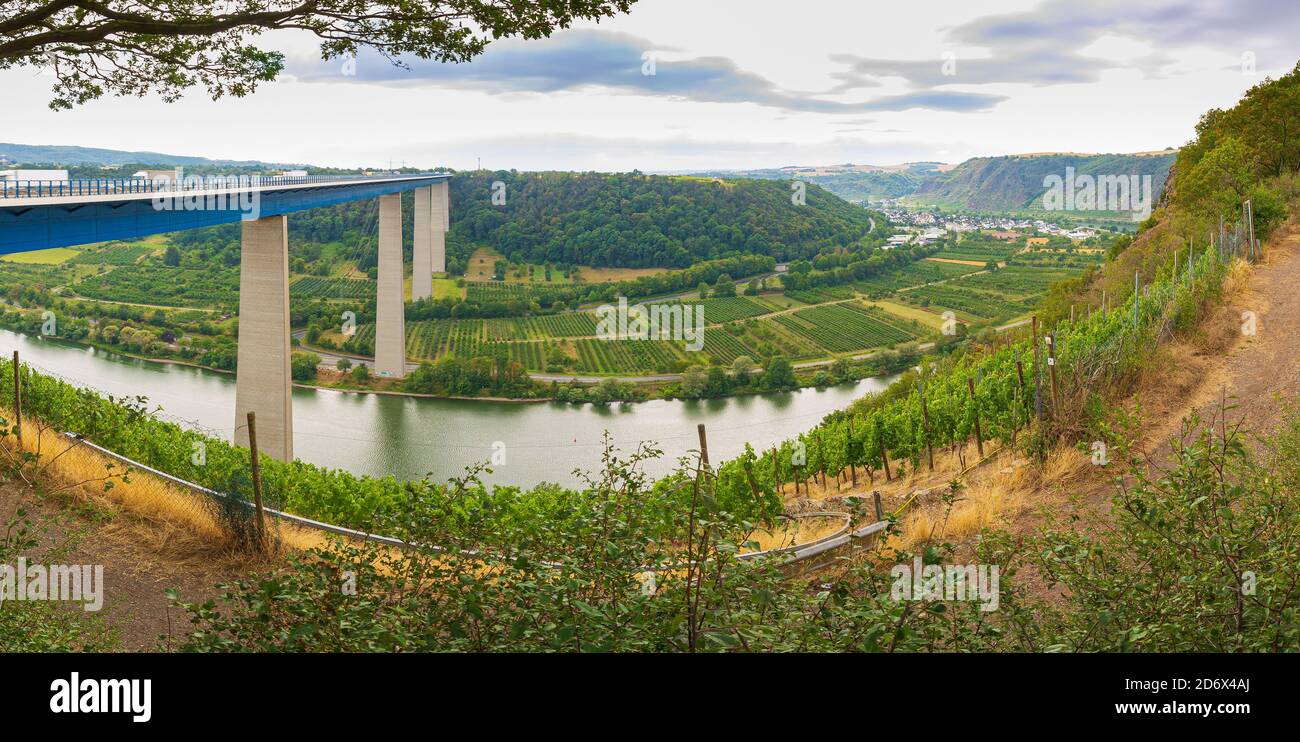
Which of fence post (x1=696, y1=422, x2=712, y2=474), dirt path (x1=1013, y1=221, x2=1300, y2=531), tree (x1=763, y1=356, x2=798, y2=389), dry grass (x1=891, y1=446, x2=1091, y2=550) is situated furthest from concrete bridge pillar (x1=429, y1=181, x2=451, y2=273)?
fence post (x1=696, y1=422, x2=712, y2=474)

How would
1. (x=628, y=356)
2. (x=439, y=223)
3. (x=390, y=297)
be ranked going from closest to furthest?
(x=390, y=297) < (x=628, y=356) < (x=439, y=223)

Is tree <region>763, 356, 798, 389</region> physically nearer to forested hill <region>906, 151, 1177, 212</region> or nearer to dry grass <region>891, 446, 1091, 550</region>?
dry grass <region>891, 446, 1091, 550</region>

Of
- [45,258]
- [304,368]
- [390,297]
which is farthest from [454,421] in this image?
[45,258]

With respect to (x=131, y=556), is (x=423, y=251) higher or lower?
higher

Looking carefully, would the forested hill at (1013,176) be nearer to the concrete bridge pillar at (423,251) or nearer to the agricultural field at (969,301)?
the agricultural field at (969,301)

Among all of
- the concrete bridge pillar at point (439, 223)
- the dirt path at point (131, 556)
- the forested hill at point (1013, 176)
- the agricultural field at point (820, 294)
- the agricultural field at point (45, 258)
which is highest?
the forested hill at point (1013, 176)

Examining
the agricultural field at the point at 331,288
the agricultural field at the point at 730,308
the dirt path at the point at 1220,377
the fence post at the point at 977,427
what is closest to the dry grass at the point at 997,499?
the dirt path at the point at 1220,377

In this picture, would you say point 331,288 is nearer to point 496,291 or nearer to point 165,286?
point 165,286
